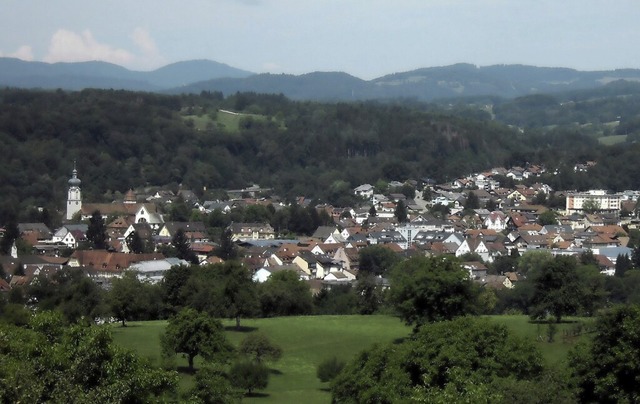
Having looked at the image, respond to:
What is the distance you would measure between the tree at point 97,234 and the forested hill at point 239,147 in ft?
38.3

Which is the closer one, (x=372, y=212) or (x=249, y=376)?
(x=249, y=376)

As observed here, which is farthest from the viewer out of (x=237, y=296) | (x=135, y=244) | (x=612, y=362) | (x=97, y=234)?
(x=97, y=234)

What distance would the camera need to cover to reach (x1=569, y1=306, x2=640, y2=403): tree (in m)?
19.8

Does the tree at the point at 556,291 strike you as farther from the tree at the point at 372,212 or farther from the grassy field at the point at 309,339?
the tree at the point at 372,212

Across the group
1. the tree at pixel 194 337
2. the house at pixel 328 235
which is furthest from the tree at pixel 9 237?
the tree at pixel 194 337

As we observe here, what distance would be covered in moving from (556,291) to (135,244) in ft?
113

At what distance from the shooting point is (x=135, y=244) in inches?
2539

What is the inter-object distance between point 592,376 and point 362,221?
64.1m

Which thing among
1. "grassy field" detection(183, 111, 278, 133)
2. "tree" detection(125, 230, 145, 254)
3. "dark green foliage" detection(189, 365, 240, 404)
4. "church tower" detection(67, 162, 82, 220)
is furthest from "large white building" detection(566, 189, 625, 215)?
"dark green foliage" detection(189, 365, 240, 404)

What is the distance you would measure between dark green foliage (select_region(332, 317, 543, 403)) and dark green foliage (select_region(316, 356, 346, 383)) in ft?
14.1

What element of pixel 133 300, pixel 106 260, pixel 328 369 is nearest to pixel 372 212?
pixel 106 260

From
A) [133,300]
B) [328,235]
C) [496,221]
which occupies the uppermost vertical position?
[133,300]

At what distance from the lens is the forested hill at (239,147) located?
3819 inches

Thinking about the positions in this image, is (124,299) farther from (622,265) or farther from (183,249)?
(622,265)
